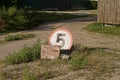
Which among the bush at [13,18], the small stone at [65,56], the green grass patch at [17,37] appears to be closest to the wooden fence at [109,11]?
the green grass patch at [17,37]

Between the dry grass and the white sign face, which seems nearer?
the dry grass

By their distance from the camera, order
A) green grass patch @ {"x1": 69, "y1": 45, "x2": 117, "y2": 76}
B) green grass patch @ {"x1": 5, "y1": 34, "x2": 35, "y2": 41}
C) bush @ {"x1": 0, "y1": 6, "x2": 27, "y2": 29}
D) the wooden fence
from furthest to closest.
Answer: bush @ {"x1": 0, "y1": 6, "x2": 27, "y2": 29} < the wooden fence < green grass patch @ {"x1": 5, "y1": 34, "x2": 35, "y2": 41} < green grass patch @ {"x1": 69, "y1": 45, "x2": 117, "y2": 76}

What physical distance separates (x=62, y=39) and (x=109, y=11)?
6.74 m

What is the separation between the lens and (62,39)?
32.1 feet

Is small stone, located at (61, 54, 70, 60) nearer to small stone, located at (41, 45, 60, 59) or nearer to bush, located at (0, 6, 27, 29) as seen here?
small stone, located at (41, 45, 60, 59)

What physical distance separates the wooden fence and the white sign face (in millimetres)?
6483

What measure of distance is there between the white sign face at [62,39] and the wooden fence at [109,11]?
21.3ft

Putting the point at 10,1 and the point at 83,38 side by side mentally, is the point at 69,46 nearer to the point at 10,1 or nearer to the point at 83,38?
the point at 83,38

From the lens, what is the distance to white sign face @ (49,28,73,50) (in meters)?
9.70

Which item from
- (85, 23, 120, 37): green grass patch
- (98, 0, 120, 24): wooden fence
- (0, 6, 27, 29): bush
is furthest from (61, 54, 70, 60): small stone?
(0, 6, 27, 29): bush

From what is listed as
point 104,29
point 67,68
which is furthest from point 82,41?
point 67,68

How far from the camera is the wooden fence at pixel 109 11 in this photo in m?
15.8

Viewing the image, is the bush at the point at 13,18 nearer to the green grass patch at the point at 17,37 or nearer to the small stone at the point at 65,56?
the green grass patch at the point at 17,37

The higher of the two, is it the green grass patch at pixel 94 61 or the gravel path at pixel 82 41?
the green grass patch at pixel 94 61
